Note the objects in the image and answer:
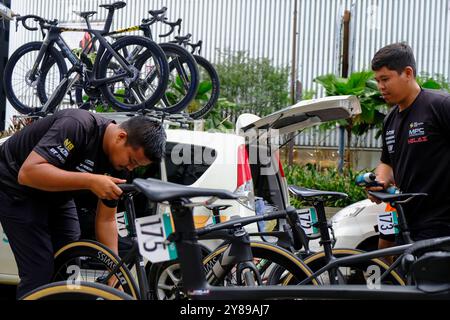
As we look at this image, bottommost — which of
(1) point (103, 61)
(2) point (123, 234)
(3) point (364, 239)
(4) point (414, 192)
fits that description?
(3) point (364, 239)

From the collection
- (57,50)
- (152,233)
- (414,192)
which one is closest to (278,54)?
(57,50)

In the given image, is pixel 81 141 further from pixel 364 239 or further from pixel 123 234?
pixel 364 239

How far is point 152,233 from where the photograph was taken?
2492 mm

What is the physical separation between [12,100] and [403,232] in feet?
14.7

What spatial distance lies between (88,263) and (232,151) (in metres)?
1.53

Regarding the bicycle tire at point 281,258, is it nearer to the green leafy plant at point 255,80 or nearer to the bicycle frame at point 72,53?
the bicycle frame at point 72,53

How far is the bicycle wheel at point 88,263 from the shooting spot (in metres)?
3.16

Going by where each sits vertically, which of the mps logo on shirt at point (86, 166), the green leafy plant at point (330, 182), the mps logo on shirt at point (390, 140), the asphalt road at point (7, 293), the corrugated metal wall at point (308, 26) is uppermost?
the corrugated metal wall at point (308, 26)

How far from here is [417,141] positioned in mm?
3561

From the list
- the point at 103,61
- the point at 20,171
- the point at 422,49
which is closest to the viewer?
the point at 20,171

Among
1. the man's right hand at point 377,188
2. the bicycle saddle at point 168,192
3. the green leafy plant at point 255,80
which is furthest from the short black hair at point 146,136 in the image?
the green leafy plant at point 255,80

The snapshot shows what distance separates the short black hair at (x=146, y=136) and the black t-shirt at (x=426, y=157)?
1552mm

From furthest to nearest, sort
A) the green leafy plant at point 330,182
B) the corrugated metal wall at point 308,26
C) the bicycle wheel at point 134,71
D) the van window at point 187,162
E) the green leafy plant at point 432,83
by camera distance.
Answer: the corrugated metal wall at point 308,26 < the green leafy plant at point 432,83 < the green leafy plant at point 330,182 < the bicycle wheel at point 134,71 < the van window at point 187,162

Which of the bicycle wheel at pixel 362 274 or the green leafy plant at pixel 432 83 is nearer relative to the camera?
the bicycle wheel at pixel 362 274
